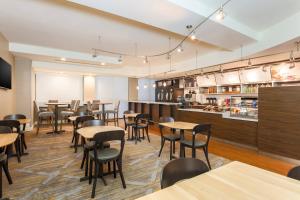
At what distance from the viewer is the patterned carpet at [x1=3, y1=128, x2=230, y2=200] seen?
8.27ft

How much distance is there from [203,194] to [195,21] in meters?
2.93

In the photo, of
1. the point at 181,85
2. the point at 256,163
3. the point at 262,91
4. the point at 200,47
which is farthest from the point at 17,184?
the point at 181,85

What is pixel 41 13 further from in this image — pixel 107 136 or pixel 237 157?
pixel 237 157

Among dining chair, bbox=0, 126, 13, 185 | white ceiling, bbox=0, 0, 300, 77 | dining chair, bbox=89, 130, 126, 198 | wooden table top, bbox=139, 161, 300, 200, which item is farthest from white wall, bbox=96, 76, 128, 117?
wooden table top, bbox=139, 161, 300, 200

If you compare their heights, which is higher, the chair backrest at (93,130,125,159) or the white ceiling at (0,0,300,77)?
the white ceiling at (0,0,300,77)

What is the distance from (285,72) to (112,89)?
8.06m

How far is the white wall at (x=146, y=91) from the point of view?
1131cm

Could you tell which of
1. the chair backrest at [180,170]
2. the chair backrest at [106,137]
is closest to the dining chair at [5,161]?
the chair backrest at [106,137]

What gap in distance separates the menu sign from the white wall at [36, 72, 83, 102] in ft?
29.4

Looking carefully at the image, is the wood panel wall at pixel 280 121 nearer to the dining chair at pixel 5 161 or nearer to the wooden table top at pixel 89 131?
the wooden table top at pixel 89 131

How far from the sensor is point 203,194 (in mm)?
1115

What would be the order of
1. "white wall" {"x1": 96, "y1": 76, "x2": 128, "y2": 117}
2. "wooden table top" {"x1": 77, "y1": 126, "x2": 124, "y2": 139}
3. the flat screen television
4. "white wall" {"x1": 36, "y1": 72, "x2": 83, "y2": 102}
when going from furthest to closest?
"white wall" {"x1": 96, "y1": 76, "x2": 128, "y2": 117}
"white wall" {"x1": 36, "y1": 72, "x2": 83, "y2": 102}
the flat screen television
"wooden table top" {"x1": 77, "y1": 126, "x2": 124, "y2": 139}

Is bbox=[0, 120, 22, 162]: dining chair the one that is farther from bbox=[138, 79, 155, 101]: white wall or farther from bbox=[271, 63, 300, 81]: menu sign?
bbox=[138, 79, 155, 101]: white wall

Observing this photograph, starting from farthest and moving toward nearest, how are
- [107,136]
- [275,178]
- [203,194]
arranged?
[107,136]
[275,178]
[203,194]
